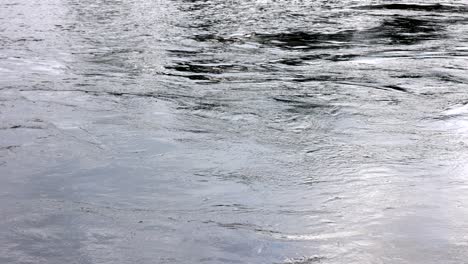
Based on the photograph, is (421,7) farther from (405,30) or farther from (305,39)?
(305,39)

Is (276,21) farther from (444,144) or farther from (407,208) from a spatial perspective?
(407,208)

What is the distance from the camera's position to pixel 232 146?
6902mm

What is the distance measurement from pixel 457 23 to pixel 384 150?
9298 millimetres

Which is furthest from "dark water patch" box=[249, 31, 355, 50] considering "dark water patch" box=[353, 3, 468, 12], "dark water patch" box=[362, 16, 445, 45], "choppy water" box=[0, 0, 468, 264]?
"dark water patch" box=[353, 3, 468, 12]

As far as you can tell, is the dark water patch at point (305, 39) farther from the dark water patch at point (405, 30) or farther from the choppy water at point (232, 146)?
the dark water patch at point (405, 30)

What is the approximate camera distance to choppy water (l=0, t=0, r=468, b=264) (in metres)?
4.87

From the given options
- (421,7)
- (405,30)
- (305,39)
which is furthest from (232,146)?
(421,7)

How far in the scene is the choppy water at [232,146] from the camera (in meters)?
4.87

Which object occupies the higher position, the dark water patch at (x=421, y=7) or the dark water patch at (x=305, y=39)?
the dark water patch at (x=305, y=39)

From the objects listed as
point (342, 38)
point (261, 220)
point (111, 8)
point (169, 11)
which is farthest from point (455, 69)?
point (111, 8)

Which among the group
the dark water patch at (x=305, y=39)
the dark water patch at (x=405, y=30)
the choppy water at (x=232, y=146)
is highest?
the choppy water at (x=232, y=146)

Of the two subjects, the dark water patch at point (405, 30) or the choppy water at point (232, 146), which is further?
the dark water patch at point (405, 30)

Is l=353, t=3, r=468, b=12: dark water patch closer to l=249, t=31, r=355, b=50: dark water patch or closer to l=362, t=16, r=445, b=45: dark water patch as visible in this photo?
l=362, t=16, r=445, b=45: dark water patch

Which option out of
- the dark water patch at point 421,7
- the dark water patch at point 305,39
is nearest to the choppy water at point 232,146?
the dark water patch at point 305,39
